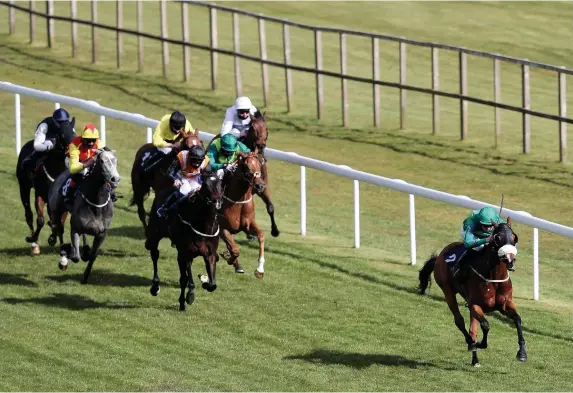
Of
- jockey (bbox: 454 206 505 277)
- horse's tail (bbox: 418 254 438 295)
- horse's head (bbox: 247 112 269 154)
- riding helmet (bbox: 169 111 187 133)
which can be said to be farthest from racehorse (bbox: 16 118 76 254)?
jockey (bbox: 454 206 505 277)

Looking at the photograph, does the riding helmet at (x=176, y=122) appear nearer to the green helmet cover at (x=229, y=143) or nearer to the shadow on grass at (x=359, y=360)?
the green helmet cover at (x=229, y=143)

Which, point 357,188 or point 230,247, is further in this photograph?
point 357,188

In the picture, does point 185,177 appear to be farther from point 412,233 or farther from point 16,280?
point 412,233

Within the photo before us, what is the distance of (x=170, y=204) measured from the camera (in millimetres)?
16375

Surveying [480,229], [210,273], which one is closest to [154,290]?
[210,273]

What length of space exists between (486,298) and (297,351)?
6.27 feet

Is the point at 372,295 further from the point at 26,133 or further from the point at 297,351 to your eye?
the point at 26,133

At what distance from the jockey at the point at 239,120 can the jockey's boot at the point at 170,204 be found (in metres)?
2.17

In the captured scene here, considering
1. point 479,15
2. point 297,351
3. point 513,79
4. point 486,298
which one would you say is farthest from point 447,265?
point 479,15

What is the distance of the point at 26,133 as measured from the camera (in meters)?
24.9

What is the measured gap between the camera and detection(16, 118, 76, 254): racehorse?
18.0 m

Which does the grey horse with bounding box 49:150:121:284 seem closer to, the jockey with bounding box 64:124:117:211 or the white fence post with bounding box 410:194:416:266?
the jockey with bounding box 64:124:117:211

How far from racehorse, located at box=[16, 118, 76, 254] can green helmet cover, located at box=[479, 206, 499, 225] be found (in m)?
5.69

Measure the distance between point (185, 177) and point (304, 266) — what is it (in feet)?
7.76
